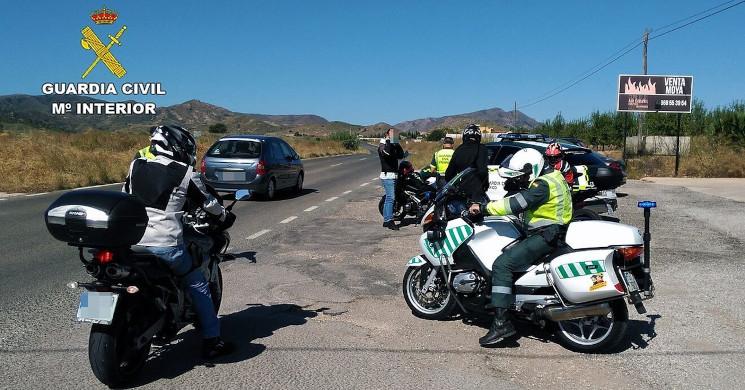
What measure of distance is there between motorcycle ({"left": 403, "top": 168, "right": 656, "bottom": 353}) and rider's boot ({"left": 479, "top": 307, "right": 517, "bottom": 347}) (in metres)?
0.18

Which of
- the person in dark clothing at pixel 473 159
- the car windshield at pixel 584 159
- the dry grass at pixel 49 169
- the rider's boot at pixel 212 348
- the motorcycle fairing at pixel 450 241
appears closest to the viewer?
the rider's boot at pixel 212 348

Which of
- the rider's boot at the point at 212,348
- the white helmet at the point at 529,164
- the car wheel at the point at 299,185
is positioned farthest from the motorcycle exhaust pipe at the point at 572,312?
the car wheel at the point at 299,185

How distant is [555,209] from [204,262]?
9.01ft

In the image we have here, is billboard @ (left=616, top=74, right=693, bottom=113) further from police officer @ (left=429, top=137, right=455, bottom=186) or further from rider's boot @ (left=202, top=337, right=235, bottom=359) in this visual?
rider's boot @ (left=202, top=337, right=235, bottom=359)

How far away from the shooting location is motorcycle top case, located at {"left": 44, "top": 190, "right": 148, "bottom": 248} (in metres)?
4.11

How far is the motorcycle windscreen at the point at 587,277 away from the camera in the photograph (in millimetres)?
5113

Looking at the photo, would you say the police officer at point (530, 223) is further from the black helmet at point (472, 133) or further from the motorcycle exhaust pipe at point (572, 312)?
the black helmet at point (472, 133)

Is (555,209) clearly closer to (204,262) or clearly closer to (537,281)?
(537,281)

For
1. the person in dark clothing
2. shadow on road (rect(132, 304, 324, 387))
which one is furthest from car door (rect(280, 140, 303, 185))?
shadow on road (rect(132, 304, 324, 387))

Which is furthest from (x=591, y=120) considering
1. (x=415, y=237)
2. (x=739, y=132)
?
(x=415, y=237)

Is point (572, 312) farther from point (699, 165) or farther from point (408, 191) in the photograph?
point (699, 165)

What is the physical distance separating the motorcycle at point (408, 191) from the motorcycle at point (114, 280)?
8.47m

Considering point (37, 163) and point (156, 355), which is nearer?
point (156, 355)

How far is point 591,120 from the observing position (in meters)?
65.2
